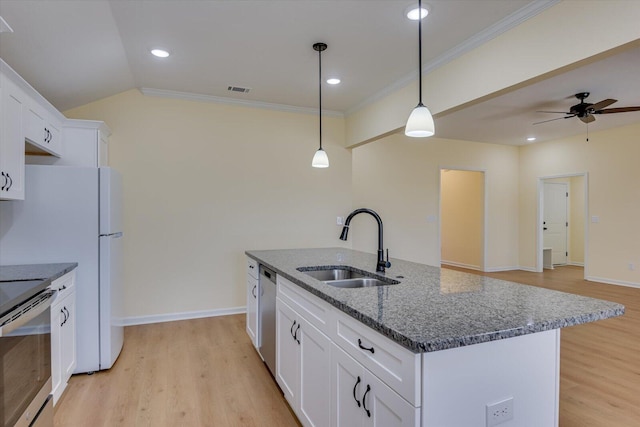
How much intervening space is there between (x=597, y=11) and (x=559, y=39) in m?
0.22

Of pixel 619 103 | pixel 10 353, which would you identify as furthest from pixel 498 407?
pixel 619 103

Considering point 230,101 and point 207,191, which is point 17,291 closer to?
point 207,191

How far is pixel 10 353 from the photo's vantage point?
154 centimetres

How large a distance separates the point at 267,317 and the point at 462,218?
20.9 feet

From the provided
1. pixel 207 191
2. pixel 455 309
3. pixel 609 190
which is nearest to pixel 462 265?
pixel 609 190

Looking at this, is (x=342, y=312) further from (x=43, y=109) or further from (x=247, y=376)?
(x=43, y=109)

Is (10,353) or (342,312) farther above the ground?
(342,312)

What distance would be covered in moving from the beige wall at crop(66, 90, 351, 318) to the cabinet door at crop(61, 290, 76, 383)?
1391 mm

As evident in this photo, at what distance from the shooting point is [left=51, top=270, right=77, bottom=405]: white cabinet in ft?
7.36

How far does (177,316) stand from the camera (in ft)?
13.6

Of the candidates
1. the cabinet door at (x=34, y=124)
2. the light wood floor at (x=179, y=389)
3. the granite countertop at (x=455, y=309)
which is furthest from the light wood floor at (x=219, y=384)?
the cabinet door at (x=34, y=124)

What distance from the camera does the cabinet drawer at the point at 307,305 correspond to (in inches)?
67.3

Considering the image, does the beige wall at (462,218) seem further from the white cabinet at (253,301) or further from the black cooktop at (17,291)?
the black cooktop at (17,291)

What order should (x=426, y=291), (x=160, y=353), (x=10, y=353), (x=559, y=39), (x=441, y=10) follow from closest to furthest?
1. (x=10, y=353)
2. (x=426, y=291)
3. (x=559, y=39)
4. (x=441, y=10)
5. (x=160, y=353)
